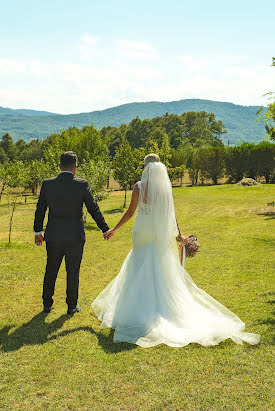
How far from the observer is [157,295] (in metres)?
6.33

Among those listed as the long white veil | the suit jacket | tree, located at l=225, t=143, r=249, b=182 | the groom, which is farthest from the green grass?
tree, located at l=225, t=143, r=249, b=182

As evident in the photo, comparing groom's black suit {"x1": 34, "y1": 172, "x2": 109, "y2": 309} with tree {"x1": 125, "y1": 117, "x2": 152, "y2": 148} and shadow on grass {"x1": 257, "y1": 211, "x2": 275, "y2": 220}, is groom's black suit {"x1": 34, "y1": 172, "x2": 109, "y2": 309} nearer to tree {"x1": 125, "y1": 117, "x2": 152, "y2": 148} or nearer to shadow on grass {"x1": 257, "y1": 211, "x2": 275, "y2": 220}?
shadow on grass {"x1": 257, "y1": 211, "x2": 275, "y2": 220}

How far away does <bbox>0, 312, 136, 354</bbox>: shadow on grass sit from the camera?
18.6 ft

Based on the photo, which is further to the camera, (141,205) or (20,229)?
(20,229)

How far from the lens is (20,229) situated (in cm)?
2130

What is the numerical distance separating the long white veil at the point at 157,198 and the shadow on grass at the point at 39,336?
6.14 ft

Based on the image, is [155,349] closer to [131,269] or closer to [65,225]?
[131,269]

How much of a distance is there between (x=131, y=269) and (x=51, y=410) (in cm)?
287

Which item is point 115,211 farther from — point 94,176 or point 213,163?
point 213,163

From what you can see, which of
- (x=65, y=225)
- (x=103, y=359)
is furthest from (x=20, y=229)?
(x=103, y=359)

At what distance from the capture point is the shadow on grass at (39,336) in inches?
223

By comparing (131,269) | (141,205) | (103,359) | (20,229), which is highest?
(141,205)

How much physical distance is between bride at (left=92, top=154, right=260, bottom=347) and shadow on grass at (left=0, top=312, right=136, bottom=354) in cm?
20

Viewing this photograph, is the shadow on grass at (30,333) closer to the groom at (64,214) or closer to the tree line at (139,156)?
the groom at (64,214)
